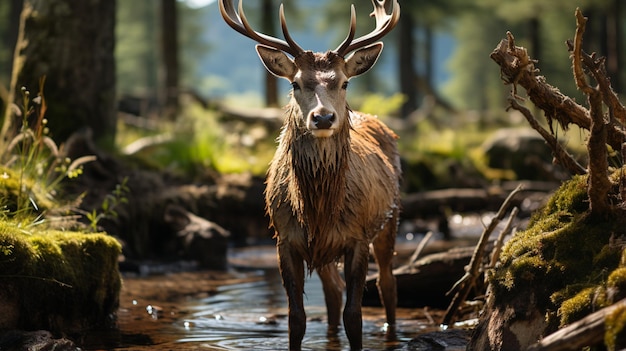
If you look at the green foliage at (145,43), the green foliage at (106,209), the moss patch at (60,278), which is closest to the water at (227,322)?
the moss patch at (60,278)

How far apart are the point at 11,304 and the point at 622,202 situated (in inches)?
171

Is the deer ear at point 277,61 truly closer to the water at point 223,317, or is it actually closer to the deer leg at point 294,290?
the deer leg at point 294,290

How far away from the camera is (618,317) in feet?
14.3

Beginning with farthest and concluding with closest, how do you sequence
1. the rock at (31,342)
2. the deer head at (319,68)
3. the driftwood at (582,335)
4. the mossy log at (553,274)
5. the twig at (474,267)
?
the twig at (474,267) → the deer head at (319,68) → the rock at (31,342) → the mossy log at (553,274) → the driftwood at (582,335)

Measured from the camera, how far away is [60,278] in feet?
22.8

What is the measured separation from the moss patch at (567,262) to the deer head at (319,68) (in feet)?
5.15

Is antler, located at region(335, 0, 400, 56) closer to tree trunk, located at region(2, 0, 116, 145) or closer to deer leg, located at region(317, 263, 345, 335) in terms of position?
deer leg, located at region(317, 263, 345, 335)

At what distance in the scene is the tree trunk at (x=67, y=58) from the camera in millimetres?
11703

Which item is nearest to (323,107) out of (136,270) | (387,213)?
(387,213)

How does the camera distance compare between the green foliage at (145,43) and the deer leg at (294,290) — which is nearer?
the deer leg at (294,290)

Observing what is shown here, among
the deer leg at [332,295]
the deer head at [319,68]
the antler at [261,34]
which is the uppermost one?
the antler at [261,34]

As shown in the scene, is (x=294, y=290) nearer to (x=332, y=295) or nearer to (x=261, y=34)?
(x=332, y=295)

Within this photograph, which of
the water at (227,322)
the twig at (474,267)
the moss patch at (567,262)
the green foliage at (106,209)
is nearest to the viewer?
the moss patch at (567,262)

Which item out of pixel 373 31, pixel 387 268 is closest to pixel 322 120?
pixel 373 31
